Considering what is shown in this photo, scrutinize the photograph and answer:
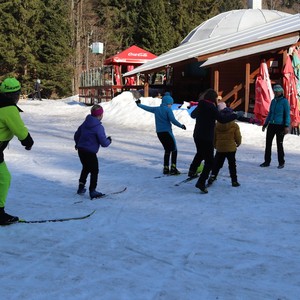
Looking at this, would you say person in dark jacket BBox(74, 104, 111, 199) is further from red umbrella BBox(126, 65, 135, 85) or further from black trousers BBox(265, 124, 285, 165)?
red umbrella BBox(126, 65, 135, 85)

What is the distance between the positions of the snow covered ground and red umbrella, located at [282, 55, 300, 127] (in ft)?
20.3

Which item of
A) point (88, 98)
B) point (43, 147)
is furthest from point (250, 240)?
point (88, 98)

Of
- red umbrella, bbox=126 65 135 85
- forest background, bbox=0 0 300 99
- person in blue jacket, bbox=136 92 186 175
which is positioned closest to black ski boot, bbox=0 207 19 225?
person in blue jacket, bbox=136 92 186 175

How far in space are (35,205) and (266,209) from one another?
3103 mm

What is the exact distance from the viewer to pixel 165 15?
50.2 m

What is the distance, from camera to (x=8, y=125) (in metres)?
4.61

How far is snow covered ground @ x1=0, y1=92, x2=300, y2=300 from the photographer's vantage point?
3.40 m

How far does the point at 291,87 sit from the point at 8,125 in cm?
1239

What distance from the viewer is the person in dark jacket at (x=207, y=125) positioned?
6391 mm

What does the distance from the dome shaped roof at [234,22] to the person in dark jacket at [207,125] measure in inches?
816

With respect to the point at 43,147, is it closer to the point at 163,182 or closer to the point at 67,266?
the point at 163,182

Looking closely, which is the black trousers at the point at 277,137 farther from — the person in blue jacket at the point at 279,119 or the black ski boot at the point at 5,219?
the black ski boot at the point at 5,219

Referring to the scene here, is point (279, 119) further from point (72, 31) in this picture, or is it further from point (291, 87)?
point (72, 31)

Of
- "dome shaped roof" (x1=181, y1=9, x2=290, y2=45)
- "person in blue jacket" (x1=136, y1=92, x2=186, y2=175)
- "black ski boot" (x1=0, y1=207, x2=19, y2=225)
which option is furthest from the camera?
"dome shaped roof" (x1=181, y1=9, x2=290, y2=45)
